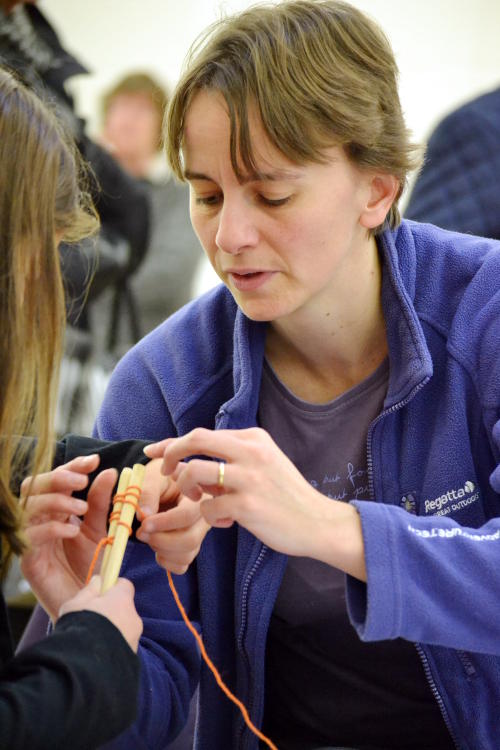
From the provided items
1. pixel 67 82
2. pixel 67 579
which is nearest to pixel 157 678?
pixel 67 579

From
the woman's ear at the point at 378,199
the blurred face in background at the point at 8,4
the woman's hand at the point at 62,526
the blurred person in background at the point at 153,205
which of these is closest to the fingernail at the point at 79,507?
the woman's hand at the point at 62,526

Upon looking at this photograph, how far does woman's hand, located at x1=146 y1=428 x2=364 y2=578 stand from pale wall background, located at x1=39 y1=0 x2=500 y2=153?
3.66m

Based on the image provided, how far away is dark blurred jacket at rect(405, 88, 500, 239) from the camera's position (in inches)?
77.7

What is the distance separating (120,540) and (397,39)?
3869 mm

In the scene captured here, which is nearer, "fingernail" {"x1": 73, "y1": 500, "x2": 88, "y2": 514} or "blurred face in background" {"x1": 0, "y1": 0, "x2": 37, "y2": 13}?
"fingernail" {"x1": 73, "y1": 500, "x2": 88, "y2": 514}

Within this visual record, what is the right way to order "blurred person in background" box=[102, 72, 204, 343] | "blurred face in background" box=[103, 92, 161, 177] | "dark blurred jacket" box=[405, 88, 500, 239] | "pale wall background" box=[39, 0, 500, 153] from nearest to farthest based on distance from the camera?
"dark blurred jacket" box=[405, 88, 500, 239]
"blurred person in background" box=[102, 72, 204, 343]
"blurred face in background" box=[103, 92, 161, 177]
"pale wall background" box=[39, 0, 500, 153]

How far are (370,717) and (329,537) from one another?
350 mm

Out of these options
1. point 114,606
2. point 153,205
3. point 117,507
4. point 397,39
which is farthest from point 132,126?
point 114,606

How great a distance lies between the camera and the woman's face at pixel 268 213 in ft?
3.54

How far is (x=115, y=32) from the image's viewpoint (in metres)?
4.51

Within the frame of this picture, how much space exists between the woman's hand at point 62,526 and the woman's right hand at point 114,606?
104 millimetres

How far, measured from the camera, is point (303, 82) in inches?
42.6

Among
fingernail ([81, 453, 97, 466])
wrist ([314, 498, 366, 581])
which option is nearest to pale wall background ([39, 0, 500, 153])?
fingernail ([81, 453, 97, 466])

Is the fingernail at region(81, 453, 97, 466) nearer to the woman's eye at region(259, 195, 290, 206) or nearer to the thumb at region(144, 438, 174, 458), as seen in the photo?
the thumb at region(144, 438, 174, 458)
